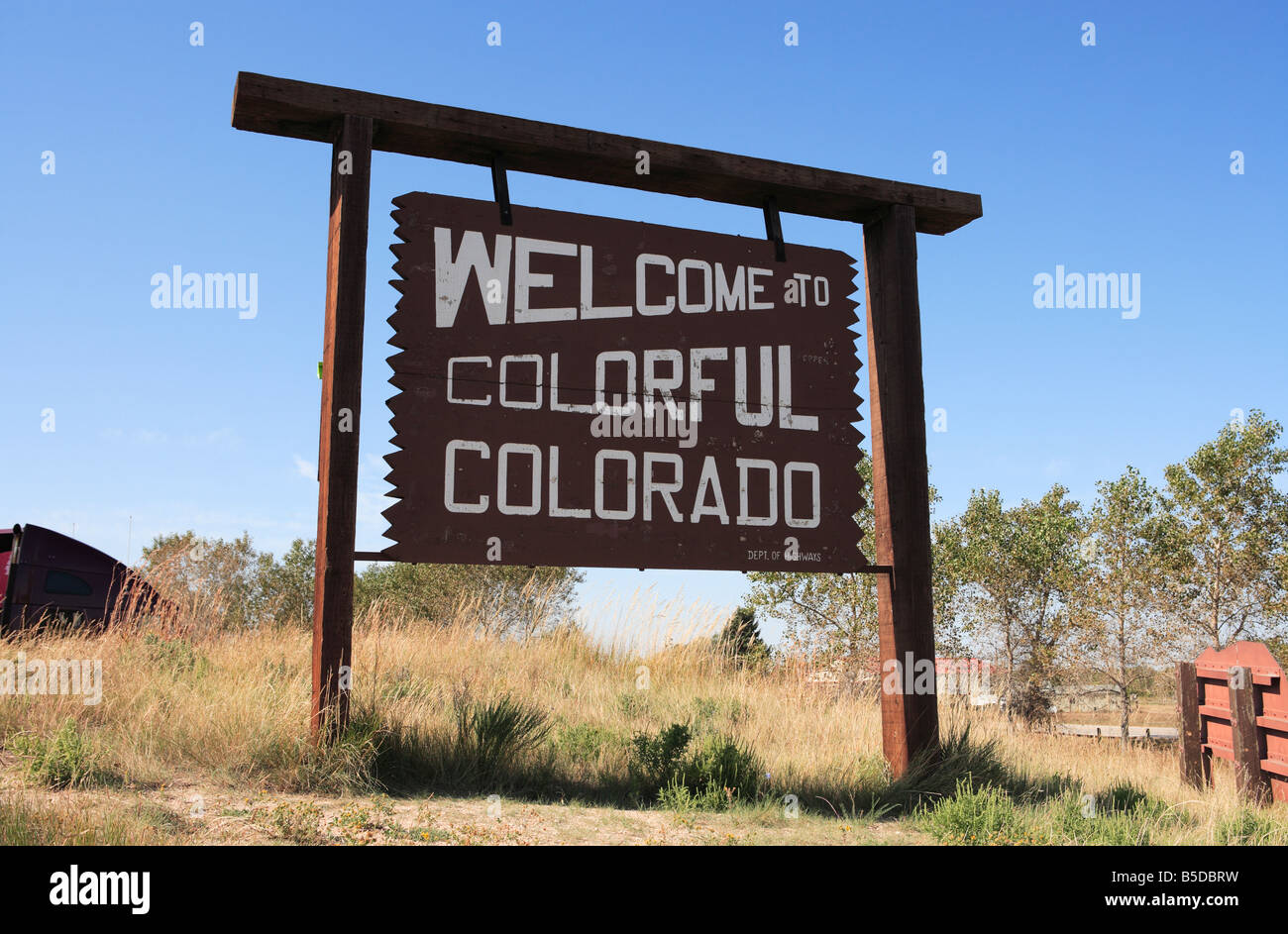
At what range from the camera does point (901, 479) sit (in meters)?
7.43

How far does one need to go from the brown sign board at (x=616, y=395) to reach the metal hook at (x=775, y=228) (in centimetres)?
6

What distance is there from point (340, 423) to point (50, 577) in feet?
31.9

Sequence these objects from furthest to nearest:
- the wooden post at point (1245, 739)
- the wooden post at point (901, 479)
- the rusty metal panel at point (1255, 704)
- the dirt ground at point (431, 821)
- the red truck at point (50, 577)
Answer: the red truck at point (50, 577) < the wooden post at point (1245, 739) < the rusty metal panel at point (1255, 704) < the wooden post at point (901, 479) < the dirt ground at point (431, 821)

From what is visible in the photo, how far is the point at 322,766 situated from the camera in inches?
217

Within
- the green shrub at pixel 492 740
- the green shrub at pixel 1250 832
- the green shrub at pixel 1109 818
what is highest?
the green shrub at pixel 492 740

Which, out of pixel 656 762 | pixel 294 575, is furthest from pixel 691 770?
pixel 294 575

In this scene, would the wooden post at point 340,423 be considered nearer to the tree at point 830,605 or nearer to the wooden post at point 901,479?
the wooden post at point 901,479

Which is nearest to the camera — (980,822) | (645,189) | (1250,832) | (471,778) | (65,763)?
(65,763)

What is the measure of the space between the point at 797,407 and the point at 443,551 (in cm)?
301

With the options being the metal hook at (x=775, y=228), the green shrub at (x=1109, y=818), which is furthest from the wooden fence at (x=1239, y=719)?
the metal hook at (x=775, y=228)

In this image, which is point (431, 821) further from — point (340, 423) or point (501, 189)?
point (501, 189)

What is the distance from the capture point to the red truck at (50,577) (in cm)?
1257
